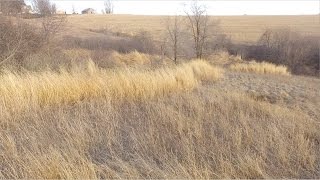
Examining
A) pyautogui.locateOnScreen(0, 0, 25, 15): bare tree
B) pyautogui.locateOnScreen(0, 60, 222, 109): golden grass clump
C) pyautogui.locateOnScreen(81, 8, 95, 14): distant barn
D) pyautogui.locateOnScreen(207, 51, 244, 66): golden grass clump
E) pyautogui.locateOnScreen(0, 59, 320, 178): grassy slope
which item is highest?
pyautogui.locateOnScreen(81, 8, 95, 14): distant barn

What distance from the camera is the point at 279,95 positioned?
11586 millimetres

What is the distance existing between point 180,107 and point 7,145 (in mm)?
3171

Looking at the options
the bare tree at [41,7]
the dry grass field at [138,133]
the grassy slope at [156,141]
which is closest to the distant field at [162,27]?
the bare tree at [41,7]

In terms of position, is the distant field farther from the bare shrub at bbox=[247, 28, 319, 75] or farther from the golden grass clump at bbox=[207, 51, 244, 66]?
the golden grass clump at bbox=[207, 51, 244, 66]

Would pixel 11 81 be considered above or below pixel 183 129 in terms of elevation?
above

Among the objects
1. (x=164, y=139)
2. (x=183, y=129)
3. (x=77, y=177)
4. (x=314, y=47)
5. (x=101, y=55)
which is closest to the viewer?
(x=77, y=177)

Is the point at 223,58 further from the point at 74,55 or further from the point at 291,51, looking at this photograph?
the point at 74,55

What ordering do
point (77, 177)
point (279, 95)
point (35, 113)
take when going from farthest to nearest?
point (279, 95), point (35, 113), point (77, 177)

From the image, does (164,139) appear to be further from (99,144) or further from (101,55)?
(101,55)

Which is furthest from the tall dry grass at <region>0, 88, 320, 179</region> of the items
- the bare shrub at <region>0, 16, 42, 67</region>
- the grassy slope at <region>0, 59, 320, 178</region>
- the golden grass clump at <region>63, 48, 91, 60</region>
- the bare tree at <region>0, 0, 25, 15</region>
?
the golden grass clump at <region>63, 48, 91, 60</region>

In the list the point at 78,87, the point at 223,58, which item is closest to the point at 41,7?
the point at 78,87

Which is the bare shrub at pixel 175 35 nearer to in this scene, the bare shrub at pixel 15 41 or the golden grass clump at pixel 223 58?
the golden grass clump at pixel 223 58

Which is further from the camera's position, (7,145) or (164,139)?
(164,139)

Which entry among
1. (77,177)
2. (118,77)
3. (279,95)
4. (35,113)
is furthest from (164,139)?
(279,95)
